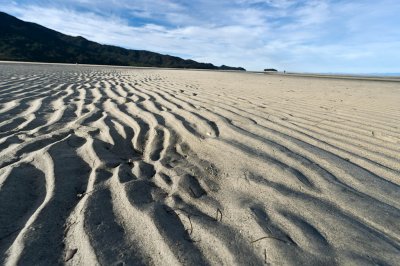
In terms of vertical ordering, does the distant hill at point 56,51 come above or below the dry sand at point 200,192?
below

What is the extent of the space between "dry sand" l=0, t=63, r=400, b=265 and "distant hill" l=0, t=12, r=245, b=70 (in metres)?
39.1

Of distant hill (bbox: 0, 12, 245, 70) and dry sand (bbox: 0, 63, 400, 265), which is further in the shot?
distant hill (bbox: 0, 12, 245, 70)

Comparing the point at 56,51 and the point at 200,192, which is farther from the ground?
the point at 200,192

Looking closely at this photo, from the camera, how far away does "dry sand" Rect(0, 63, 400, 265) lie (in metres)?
1.39

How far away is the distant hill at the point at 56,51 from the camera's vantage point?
46625mm

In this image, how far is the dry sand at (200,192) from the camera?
139 centimetres

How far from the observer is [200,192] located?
192 centimetres

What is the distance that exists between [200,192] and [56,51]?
184ft

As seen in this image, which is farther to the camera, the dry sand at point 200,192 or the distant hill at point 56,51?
the distant hill at point 56,51

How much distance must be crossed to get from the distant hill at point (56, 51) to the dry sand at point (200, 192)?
3915 centimetres

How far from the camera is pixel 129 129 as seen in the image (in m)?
3.18

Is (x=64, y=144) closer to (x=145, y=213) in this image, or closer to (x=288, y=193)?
(x=145, y=213)

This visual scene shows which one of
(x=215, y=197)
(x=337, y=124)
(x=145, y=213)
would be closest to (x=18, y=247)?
(x=145, y=213)

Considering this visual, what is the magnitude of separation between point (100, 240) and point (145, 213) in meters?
0.27
